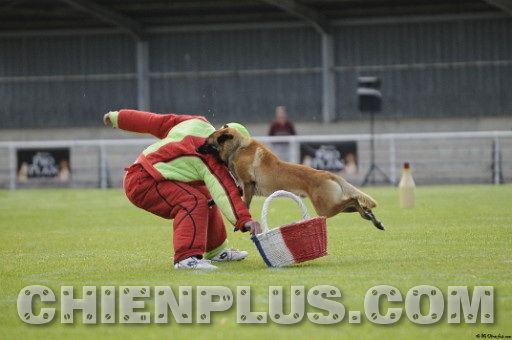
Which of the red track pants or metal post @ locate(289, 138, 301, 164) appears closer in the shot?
the red track pants

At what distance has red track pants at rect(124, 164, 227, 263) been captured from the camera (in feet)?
31.5

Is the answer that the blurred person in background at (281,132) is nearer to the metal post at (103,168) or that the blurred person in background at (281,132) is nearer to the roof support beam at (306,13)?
the roof support beam at (306,13)

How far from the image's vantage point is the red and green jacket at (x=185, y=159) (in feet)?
31.1

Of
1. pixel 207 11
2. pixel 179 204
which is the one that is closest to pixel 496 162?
pixel 207 11

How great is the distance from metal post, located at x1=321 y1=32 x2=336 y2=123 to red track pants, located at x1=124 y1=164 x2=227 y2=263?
23.5 m

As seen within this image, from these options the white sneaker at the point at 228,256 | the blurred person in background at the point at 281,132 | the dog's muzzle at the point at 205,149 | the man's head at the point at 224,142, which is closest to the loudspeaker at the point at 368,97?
the blurred person in background at the point at 281,132

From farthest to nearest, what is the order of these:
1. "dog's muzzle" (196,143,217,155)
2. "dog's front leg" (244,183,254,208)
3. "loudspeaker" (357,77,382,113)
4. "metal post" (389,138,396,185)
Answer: "loudspeaker" (357,77,382,113)
"metal post" (389,138,396,185)
"dog's front leg" (244,183,254,208)
"dog's muzzle" (196,143,217,155)

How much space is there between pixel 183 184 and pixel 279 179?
1302mm

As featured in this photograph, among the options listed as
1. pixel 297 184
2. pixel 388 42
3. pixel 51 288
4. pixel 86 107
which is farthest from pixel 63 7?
pixel 51 288

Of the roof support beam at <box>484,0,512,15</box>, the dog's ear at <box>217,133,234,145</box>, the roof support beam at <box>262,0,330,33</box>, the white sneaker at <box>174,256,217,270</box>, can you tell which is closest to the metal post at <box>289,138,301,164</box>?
the roof support beam at <box>262,0,330,33</box>

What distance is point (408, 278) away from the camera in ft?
28.3

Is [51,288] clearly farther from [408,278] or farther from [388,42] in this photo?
[388,42]

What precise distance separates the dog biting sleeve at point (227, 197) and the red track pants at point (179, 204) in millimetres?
185

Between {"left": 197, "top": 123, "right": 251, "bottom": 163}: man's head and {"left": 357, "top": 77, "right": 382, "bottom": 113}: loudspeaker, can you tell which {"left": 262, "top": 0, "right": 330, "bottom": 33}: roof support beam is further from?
{"left": 197, "top": 123, "right": 251, "bottom": 163}: man's head
